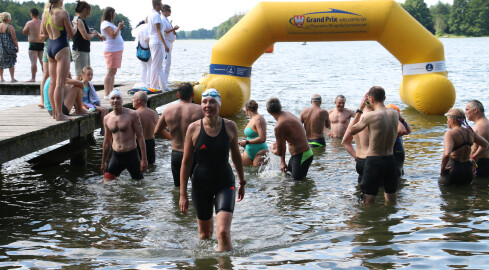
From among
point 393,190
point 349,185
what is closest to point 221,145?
point 393,190

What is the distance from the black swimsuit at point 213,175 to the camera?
582 cm

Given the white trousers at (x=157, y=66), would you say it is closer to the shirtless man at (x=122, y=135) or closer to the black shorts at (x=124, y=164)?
the shirtless man at (x=122, y=135)

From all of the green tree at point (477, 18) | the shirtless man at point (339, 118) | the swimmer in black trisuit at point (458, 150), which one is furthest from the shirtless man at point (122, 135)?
the green tree at point (477, 18)

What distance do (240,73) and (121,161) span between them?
8.26 m

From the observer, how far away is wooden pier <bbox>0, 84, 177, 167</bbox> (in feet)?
26.6

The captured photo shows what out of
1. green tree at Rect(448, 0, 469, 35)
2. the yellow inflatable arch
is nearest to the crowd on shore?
the yellow inflatable arch

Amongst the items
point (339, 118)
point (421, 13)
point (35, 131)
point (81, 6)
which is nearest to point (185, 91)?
point (35, 131)

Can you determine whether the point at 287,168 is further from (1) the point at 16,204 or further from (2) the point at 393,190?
(1) the point at 16,204

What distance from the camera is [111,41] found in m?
12.3

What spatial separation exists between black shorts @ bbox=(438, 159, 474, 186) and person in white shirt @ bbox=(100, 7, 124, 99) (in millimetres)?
6663

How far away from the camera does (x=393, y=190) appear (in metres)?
7.77

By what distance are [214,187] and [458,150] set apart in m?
4.31

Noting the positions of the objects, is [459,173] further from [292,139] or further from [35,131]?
[35,131]

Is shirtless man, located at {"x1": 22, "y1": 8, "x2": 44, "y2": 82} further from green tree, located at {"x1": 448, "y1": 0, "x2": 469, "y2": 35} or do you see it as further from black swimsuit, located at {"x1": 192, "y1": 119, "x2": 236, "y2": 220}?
green tree, located at {"x1": 448, "y1": 0, "x2": 469, "y2": 35}
